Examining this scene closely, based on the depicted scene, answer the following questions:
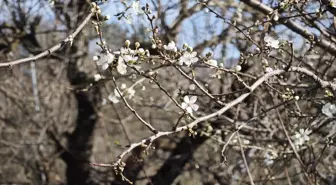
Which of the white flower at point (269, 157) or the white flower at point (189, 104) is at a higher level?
the white flower at point (269, 157)

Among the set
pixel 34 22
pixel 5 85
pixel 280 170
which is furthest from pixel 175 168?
pixel 5 85

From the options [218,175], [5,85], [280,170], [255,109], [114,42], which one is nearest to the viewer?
[255,109]

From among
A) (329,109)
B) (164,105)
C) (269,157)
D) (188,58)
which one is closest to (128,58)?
(188,58)

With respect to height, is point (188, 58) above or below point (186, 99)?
above

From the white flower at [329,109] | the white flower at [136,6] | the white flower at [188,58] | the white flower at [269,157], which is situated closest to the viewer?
the white flower at [188,58]

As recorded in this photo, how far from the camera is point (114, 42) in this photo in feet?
18.2

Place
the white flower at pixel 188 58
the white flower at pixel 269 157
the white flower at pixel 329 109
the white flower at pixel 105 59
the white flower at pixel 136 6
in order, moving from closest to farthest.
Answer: the white flower at pixel 105 59 → the white flower at pixel 188 58 → the white flower at pixel 136 6 → the white flower at pixel 329 109 → the white flower at pixel 269 157

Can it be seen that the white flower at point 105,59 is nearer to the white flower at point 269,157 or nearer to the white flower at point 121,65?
the white flower at point 121,65

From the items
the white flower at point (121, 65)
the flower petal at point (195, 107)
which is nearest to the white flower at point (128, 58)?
the white flower at point (121, 65)

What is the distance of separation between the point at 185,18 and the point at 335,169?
2152 millimetres

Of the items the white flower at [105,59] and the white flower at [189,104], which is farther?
the white flower at [189,104]

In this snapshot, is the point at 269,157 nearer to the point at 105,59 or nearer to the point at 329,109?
the point at 329,109

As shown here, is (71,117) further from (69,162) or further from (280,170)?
(280,170)

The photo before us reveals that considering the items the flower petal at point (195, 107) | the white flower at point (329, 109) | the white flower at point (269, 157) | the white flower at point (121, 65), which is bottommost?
the flower petal at point (195, 107)
